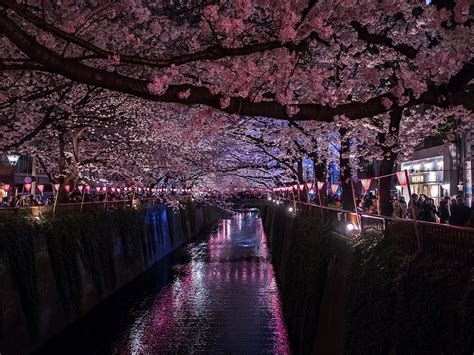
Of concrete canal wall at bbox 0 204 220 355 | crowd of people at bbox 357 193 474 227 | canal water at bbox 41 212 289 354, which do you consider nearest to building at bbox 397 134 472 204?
crowd of people at bbox 357 193 474 227

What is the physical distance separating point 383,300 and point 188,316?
1311 cm

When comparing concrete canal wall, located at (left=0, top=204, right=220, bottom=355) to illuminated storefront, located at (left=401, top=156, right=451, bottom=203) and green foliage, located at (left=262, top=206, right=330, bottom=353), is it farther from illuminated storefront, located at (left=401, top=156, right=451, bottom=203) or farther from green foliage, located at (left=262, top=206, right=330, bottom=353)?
Answer: illuminated storefront, located at (left=401, top=156, right=451, bottom=203)

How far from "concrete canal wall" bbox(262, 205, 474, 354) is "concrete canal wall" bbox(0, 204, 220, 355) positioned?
830cm

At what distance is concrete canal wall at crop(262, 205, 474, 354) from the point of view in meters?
6.14

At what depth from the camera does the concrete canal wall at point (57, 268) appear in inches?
563

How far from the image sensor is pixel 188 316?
65.2 feet

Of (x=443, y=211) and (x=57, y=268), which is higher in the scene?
(x=443, y=211)

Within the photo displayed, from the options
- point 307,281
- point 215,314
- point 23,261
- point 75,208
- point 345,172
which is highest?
point 345,172

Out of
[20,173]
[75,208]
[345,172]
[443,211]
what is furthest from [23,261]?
[20,173]

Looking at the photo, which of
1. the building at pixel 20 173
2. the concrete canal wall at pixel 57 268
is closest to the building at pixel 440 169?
the concrete canal wall at pixel 57 268

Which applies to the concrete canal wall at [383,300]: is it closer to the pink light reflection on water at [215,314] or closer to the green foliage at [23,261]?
the pink light reflection on water at [215,314]

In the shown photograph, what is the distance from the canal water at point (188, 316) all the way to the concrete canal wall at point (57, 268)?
2.41ft

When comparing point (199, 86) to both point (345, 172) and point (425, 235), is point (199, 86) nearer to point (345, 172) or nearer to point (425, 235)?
point (425, 235)

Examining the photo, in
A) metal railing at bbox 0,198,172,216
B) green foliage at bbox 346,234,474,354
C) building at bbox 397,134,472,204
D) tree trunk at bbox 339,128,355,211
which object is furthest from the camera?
building at bbox 397,134,472,204
